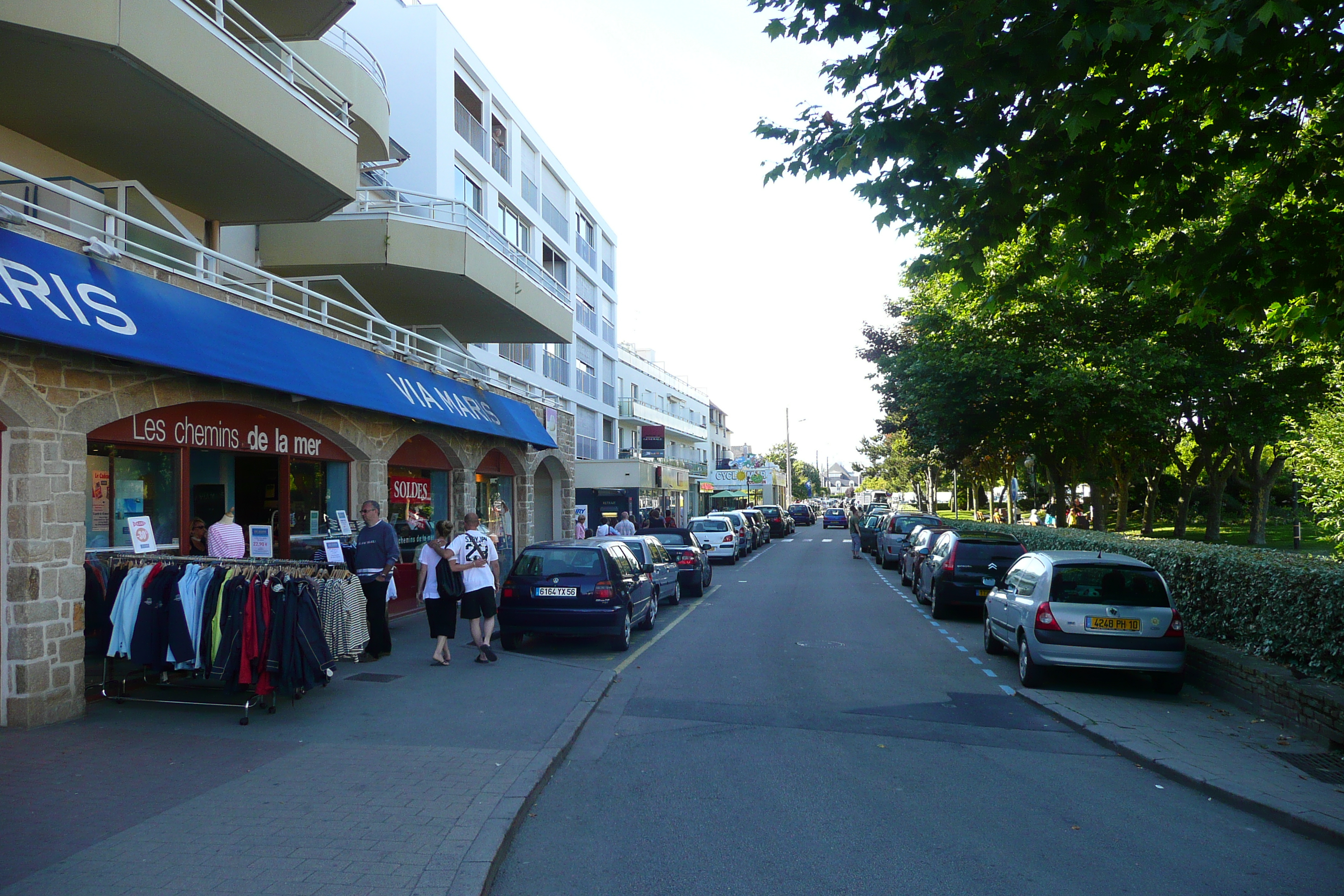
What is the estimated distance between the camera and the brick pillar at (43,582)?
7309 mm

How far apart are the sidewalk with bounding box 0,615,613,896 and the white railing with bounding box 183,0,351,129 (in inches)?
286

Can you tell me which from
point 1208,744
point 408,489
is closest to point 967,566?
point 1208,744

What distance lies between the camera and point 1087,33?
5488 millimetres

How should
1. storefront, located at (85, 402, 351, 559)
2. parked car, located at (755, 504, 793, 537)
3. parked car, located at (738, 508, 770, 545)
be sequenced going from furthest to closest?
parked car, located at (755, 504, 793, 537)
parked car, located at (738, 508, 770, 545)
storefront, located at (85, 402, 351, 559)

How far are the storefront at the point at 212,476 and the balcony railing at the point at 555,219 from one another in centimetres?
2021

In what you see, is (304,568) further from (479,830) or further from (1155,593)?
(1155,593)

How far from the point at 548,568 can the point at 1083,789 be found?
7336 mm

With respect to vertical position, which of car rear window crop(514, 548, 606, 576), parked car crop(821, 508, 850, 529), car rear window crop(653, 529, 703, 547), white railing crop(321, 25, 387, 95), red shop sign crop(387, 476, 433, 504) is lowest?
parked car crop(821, 508, 850, 529)

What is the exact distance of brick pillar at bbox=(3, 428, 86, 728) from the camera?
7.31 m

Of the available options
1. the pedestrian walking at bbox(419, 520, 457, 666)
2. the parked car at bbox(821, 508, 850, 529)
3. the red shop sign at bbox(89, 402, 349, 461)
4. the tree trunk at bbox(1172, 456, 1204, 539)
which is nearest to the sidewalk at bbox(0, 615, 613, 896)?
the pedestrian walking at bbox(419, 520, 457, 666)

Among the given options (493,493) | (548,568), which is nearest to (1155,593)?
(548,568)

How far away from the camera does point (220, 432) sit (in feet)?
35.0

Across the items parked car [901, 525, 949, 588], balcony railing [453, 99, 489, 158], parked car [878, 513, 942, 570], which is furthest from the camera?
parked car [878, 513, 942, 570]

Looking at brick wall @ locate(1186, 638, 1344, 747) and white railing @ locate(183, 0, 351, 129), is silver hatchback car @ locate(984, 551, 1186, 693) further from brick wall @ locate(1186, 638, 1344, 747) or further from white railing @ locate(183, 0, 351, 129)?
white railing @ locate(183, 0, 351, 129)
